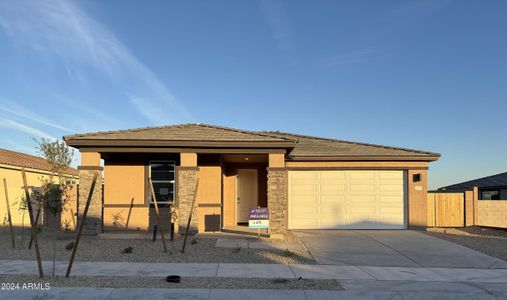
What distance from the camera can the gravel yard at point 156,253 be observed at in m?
10.4

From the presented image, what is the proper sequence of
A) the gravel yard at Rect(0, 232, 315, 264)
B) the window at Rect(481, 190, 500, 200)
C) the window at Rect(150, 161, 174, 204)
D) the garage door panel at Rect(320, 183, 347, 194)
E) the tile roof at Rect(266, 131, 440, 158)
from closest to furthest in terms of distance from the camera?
the gravel yard at Rect(0, 232, 315, 264) → the window at Rect(150, 161, 174, 204) → the tile roof at Rect(266, 131, 440, 158) → the garage door panel at Rect(320, 183, 347, 194) → the window at Rect(481, 190, 500, 200)

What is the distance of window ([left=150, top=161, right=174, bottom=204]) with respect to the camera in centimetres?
1579

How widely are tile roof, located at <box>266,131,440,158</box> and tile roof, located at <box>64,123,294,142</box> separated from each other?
2.91 m

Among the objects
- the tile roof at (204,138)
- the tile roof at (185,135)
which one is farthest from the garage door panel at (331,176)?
the tile roof at (185,135)

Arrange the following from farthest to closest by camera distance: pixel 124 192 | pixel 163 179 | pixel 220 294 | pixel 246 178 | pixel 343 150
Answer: pixel 246 178, pixel 343 150, pixel 163 179, pixel 124 192, pixel 220 294

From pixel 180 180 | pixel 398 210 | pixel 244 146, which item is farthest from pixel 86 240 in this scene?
pixel 398 210

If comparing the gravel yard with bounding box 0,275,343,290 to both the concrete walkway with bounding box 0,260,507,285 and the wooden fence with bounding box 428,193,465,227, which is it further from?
the wooden fence with bounding box 428,193,465,227

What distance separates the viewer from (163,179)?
15.9m

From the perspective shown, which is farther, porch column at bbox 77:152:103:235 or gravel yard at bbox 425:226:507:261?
porch column at bbox 77:152:103:235

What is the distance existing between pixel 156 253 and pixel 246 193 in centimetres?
780

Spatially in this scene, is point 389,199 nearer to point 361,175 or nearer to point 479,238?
point 361,175

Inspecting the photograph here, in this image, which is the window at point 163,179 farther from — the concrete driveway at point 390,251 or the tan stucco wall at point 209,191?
the concrete driveway at point 390,251

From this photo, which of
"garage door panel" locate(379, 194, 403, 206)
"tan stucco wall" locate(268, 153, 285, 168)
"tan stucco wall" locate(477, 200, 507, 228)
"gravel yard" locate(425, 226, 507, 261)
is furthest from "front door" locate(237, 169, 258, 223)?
"tan stucco wall" locate(477, 200, 507, 228)

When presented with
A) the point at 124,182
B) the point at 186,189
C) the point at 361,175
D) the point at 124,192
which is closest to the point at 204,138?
the point at 186,189
